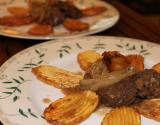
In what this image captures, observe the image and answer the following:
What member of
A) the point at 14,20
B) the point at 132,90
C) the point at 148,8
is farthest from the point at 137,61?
the point at 148,8

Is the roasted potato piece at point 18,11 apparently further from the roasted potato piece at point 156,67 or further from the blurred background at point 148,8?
the blurred background at point 148,8

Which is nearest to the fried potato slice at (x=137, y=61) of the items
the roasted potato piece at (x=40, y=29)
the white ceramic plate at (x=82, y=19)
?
the white ceramic plate at (x=82, y=19)

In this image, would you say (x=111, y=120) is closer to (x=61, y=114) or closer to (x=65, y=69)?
(x=61, y=114)

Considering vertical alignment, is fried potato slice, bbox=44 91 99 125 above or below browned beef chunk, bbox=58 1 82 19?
above

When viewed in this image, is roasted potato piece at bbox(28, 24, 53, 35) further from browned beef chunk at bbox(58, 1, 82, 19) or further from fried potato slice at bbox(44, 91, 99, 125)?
fried potato slice at bbox(44, 91, 99, 125)

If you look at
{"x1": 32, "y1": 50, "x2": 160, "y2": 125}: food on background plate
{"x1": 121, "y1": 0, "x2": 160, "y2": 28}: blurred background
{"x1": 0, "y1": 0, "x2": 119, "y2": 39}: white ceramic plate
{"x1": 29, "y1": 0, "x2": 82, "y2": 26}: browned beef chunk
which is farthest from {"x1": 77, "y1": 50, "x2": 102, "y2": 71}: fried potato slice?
{"x1": 121, "y1": 0, "x2": 160, "y2": 28}: blurred background

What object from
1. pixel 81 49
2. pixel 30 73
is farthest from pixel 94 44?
pixel 30 73

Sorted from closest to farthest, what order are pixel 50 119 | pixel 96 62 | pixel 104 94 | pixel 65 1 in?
pixel 50 119 → pixel 104 94 → pixel 96 62 → pixel 65 1
